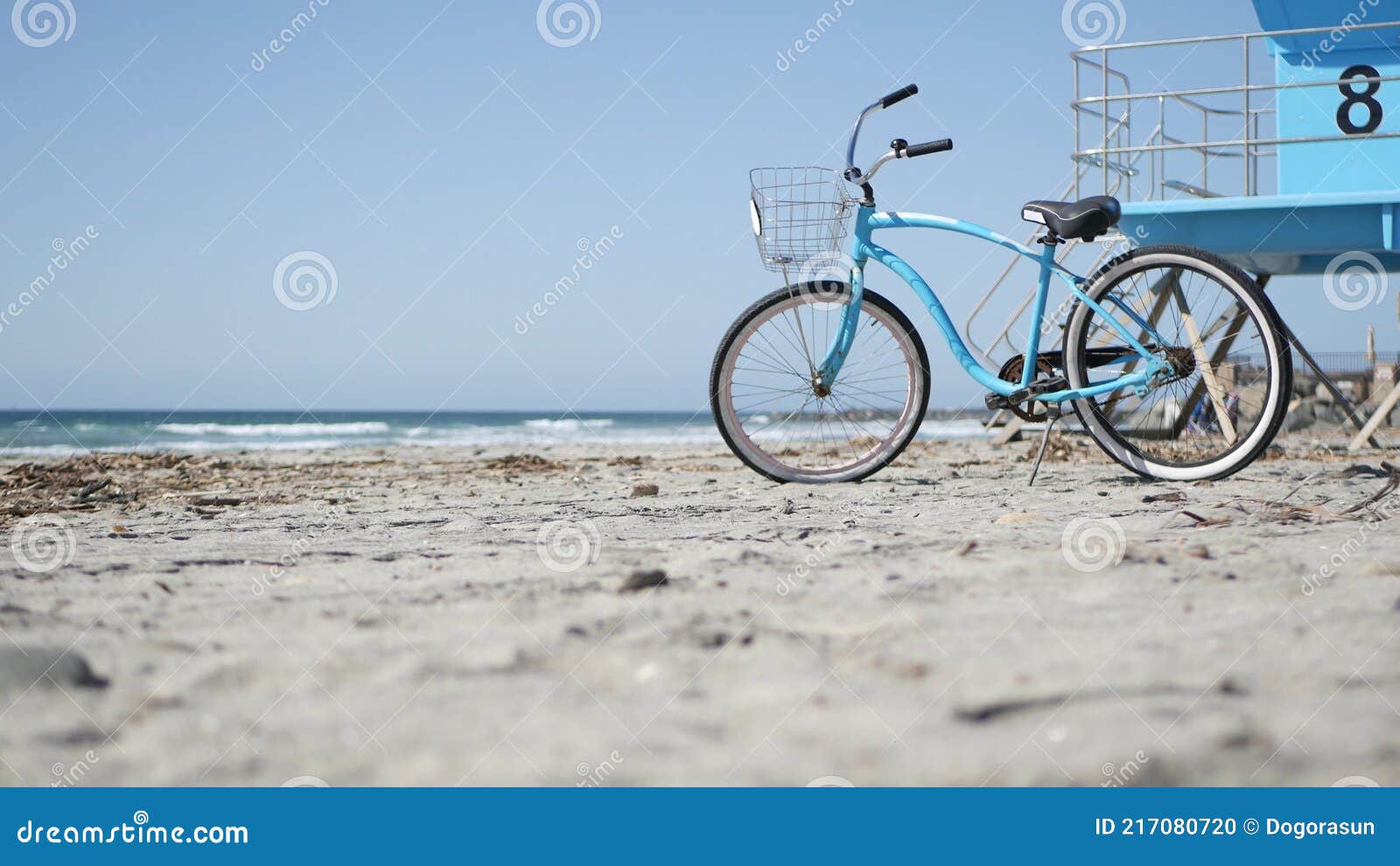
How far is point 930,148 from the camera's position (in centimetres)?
428

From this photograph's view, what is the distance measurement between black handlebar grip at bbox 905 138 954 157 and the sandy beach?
1.74 metres

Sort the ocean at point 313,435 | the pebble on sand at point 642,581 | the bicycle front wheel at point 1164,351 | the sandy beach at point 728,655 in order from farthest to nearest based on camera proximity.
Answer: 1. the ocean at point 313,435
2. the bicycle front wheel at point 1164,351
3. the pebble on sand at point 642,581
4. the sandy beach at point 728,655

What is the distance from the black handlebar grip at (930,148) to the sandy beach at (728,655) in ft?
5.72

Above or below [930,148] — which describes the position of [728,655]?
below

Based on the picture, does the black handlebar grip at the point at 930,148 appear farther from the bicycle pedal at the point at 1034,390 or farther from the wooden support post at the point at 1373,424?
the wooden support post at the point at 1373,424

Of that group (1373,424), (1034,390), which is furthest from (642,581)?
(1373,424)

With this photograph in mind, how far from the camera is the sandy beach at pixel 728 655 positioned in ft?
4.78

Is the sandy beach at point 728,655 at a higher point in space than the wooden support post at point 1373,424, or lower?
higher

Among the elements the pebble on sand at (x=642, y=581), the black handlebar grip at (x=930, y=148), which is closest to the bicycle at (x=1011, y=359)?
the black handlebar grip at (x=930, y=148)

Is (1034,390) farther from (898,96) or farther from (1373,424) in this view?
(1373,424)

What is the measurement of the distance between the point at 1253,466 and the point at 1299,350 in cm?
69

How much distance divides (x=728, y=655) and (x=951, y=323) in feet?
10.1

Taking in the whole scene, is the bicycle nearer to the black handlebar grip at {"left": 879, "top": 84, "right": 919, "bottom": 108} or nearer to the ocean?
the black handlebar grip at {"left": 879, "top": 84, "right": 919, "bottom": 108}

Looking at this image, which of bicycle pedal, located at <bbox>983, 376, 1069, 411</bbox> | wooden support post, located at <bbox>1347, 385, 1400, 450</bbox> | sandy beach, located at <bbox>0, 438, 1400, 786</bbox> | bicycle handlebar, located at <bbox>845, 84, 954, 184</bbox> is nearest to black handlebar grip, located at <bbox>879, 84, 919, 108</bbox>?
bicycle handlebar, located at <bbox>845, 84, 954, 184</bbox>
